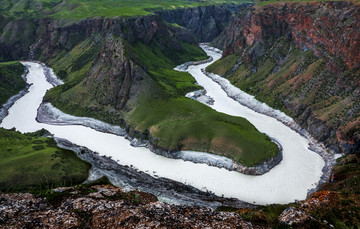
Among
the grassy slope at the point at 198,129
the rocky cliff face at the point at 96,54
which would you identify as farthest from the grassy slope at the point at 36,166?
the rocky cliff face at the point at 96,54

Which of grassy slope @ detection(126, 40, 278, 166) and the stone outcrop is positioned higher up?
the stone outcrop

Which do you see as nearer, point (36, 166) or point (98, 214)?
point (98, 214)

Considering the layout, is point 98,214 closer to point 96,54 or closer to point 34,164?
point 34,164

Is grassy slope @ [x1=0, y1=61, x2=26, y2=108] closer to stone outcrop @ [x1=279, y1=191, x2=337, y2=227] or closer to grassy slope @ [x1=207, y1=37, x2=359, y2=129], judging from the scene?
grassy slope @ [x1=207, y1=37, x2=359, y2=129]

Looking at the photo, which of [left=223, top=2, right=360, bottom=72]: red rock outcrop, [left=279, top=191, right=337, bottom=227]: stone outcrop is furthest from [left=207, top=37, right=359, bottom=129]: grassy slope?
[left=279, top=191, right=337, bottom=227]: stone outcrop

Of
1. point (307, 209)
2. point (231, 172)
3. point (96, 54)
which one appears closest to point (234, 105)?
point (231, 172)

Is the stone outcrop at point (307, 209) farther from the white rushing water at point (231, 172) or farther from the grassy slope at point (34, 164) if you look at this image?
the grassy slope at point (34, 164)
